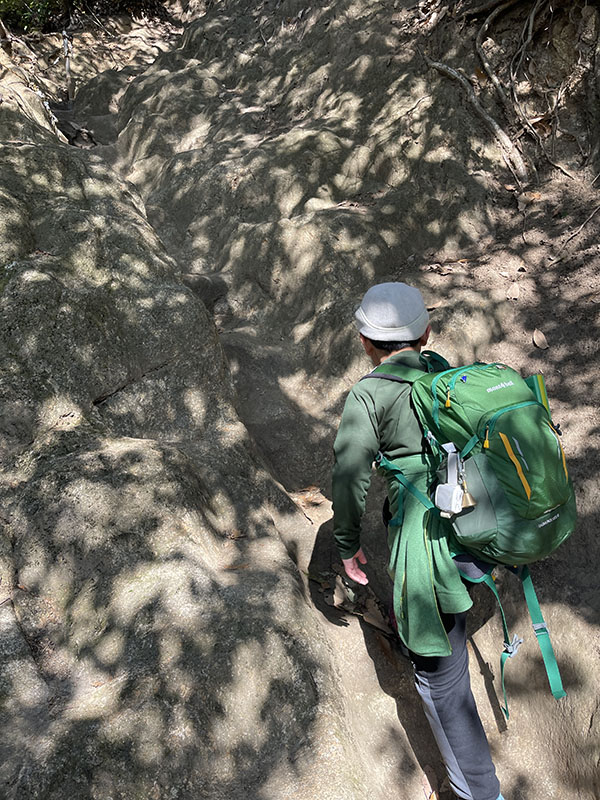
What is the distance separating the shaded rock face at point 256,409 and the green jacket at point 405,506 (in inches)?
25.4

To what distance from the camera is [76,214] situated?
4668 millimetres

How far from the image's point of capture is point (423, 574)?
2492 millimetres

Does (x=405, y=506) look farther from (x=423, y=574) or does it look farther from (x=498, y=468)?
(x=498, y=468)

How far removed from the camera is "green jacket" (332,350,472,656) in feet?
8.15

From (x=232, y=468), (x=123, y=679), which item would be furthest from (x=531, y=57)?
(x=123, y=679)

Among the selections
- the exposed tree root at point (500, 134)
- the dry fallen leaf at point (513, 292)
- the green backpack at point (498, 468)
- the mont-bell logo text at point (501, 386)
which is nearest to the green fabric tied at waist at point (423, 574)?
the green backpack at point (498, 468)

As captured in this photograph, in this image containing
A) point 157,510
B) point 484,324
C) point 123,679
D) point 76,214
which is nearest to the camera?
point 123,679

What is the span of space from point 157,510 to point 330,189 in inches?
186

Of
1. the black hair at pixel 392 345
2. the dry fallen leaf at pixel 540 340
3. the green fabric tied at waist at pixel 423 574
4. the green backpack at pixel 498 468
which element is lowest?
the dry fallen leaf at pixel 540 340

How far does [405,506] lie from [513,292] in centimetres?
320

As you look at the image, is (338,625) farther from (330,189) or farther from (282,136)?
(282,136)

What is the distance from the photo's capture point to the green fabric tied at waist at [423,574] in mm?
2471

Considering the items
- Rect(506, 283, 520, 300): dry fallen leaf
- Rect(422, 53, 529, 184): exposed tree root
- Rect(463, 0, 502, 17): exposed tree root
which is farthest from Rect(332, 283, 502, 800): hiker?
Rect(463, 0, 502, 17): exposed tree root

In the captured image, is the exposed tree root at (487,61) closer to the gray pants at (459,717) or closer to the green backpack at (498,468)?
the green backpack at (498,468)
